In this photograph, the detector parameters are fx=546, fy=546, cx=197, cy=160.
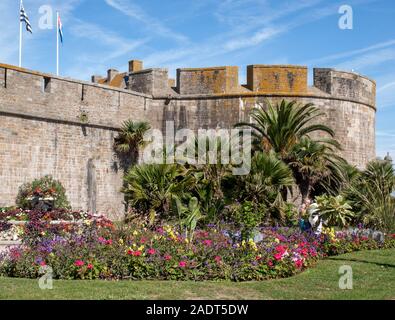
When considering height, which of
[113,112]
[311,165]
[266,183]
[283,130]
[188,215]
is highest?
[113,112]

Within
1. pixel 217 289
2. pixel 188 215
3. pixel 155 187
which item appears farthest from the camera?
pixel 155 187

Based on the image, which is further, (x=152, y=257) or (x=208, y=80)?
(x=208, y=80)

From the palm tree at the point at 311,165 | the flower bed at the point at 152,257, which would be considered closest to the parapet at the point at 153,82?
the palm tree at the point at 311,165

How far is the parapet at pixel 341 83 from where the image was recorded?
23.8m

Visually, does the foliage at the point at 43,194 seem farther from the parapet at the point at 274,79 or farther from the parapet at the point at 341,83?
the parapet at the point at 341,83

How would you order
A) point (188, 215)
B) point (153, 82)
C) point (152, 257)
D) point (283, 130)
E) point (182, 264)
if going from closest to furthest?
1. point (182, 264)
2. point (152, 257)
3. point (188, 215)
4. point (283, 130)
5. point (153, 82)

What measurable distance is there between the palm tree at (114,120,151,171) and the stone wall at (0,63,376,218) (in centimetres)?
34

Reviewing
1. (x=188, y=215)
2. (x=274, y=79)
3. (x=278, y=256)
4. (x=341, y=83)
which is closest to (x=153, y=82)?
(x=274, y=79)

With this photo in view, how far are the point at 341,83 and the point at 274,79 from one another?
3060 millimetres

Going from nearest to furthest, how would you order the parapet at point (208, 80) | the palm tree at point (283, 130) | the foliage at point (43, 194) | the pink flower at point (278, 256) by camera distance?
1. the pink flower at point (278, 256)
2. the foliage at point (43, 194)
3. the palm tree at point (283, 130)
4. the parapet at point (208, 80)

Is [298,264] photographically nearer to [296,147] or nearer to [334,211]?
[334,211]

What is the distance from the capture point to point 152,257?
9.88 metres

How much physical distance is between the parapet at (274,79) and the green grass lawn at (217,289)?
14.0 metres

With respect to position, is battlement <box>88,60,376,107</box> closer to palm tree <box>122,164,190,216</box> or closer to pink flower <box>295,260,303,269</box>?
palm tree <box>122,164,190,216</box>
